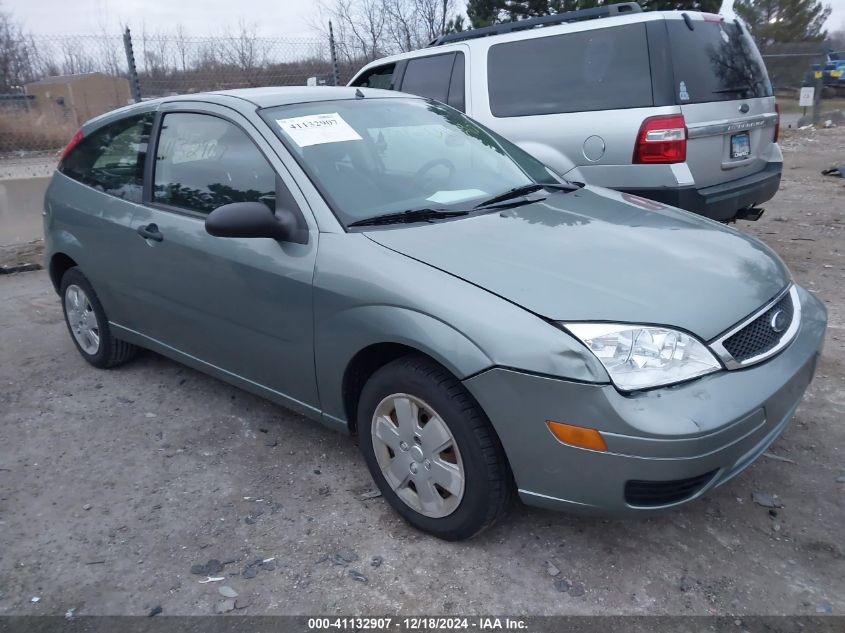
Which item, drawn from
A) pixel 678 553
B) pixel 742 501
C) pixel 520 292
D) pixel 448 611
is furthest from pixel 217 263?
pixel 742 501

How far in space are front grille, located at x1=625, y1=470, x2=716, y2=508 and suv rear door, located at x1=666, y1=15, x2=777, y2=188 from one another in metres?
3.12

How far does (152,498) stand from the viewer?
3152mm

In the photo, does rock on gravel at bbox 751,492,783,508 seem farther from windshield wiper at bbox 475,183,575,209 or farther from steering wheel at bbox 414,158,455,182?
steering wheel at bbox 414,158,455,182

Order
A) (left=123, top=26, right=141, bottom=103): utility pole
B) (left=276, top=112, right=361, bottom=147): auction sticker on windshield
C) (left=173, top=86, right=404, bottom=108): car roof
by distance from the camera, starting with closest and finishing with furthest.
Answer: (left=276, top=112, right=361, bottom=147): auction sticker on windshield < (left=173, top=86, right=404, bottom=108): car roof < (left=123, top=26, right=141, bottom=103): utility pole

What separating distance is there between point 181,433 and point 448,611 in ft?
6.36

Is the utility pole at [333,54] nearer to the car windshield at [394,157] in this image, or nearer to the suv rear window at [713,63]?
the suv rear window at [713,63]

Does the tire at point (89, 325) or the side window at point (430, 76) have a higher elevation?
the side window at point (430, 76)

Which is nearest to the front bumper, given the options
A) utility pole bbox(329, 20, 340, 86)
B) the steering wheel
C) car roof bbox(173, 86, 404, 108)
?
the steering wheel

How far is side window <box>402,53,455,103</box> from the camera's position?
20.6 ft

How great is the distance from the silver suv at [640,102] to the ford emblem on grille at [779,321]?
7.23 ft

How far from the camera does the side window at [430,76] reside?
20.6 ft

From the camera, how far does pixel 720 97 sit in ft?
16.6

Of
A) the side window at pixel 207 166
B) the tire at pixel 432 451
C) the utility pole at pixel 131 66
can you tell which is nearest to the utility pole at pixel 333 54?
the utility pole at pixel 131 66

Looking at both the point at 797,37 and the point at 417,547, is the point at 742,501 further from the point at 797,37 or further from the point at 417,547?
the point at 797,37
